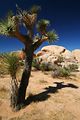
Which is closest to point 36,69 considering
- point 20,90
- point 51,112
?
point 20,90

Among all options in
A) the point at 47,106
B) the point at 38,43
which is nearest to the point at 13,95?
the point at 47,106

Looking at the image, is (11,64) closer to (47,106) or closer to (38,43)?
(38,43)

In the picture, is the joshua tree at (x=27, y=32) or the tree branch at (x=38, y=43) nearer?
the joshua tree at (x=27, y=32)

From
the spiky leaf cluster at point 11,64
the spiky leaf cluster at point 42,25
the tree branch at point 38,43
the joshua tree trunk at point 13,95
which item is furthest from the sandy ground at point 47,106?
the spiky leaf cluster at point 42,25

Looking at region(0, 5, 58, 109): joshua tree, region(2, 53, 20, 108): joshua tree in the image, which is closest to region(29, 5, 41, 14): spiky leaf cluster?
region(0, 5, 58, 109): joshua tree

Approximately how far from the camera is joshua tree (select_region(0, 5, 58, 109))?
8958 mm

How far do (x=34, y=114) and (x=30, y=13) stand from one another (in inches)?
229

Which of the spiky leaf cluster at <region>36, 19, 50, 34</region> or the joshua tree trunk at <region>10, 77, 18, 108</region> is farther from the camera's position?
the spiky leaf cluster at <region>36, 19, 50, 34</region>

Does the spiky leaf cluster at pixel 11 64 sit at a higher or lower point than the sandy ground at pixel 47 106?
higher

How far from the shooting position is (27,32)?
9.89 metres

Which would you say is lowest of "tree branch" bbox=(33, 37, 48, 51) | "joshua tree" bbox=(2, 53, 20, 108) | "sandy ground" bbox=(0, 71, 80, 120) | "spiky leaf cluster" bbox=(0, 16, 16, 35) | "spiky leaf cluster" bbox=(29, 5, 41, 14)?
"sandy ground" bbox=(0, 71, 80, 120)

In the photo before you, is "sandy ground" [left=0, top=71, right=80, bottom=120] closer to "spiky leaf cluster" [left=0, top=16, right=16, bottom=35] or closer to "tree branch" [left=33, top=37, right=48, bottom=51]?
"tree branch" [left=33, top=37, right=48, bottom=51]

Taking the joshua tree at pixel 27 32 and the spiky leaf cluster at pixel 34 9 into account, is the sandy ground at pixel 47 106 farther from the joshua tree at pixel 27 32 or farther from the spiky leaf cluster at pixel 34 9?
the spiky leaf cluster at pixel 34 9

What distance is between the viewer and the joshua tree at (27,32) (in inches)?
353
